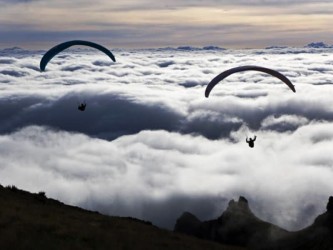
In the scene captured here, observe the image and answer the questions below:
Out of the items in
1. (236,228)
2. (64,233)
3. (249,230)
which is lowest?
(236,228)

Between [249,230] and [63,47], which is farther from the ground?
[63,47]

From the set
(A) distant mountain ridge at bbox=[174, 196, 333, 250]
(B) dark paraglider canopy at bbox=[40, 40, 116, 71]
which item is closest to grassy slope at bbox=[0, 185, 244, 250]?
(B) dark paraglider canopy at bbox=[40, 40, 116, 71]

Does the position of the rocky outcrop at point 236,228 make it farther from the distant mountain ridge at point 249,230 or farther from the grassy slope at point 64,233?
the grassy slope at point 64,233

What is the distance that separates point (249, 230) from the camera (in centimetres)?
8238

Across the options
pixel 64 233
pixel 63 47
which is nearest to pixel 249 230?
pixel 63 47

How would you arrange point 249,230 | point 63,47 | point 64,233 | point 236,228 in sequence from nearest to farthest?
point 64,233
point 63,47
point 249,230
point 236,228

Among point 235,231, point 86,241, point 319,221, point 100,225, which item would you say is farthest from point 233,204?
point 86,241

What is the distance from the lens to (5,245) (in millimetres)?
20297

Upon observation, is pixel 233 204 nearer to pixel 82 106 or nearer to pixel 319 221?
pixel 319 221

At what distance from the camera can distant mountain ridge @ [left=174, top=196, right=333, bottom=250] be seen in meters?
61.0

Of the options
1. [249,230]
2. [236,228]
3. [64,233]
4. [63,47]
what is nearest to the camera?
[64,233]

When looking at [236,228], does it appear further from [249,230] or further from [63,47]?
[63,47]

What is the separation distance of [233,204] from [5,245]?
74033 millimetres

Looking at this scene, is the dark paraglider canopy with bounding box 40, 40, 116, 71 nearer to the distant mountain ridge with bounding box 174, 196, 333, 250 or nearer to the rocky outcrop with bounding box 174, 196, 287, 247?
the distant mountain ridge with bounding box 174, 196, 333, 250
